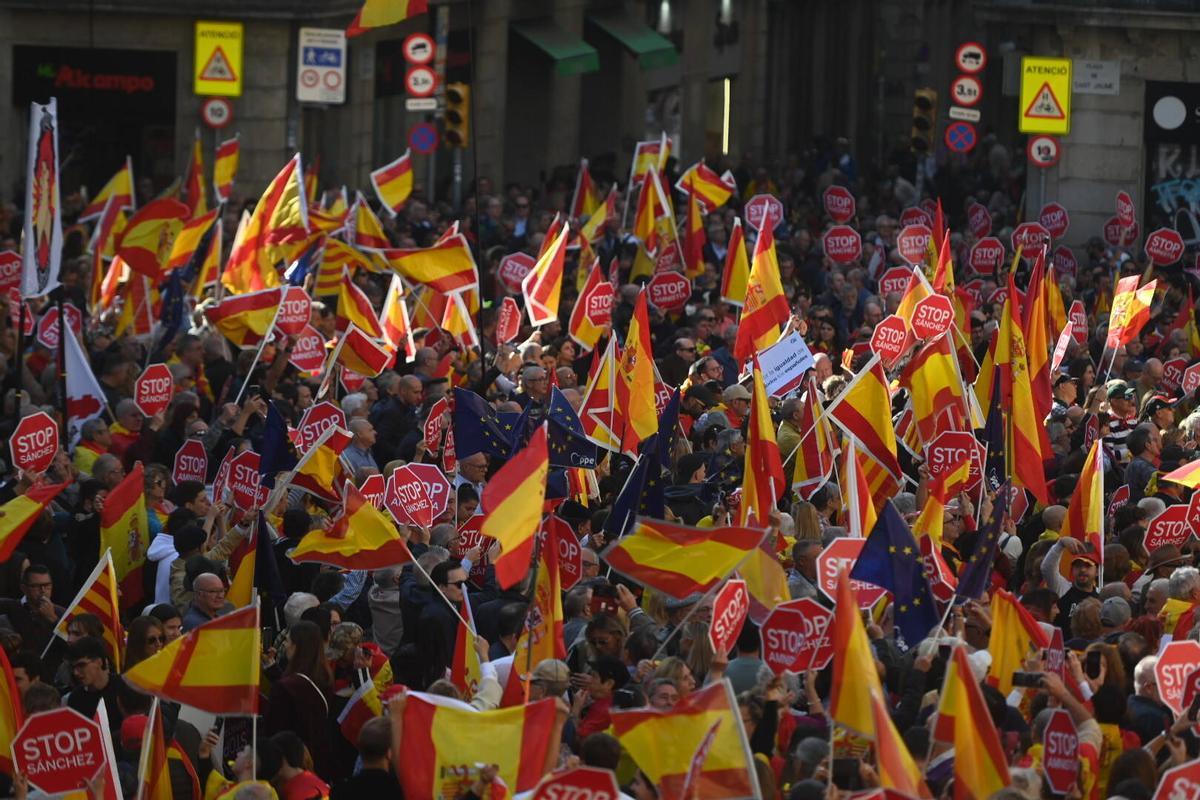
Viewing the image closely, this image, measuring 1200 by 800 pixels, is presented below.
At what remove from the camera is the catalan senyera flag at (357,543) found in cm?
1350

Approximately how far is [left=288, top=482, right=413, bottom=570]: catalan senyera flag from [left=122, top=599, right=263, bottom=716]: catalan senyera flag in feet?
6.56

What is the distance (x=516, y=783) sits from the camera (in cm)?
1056

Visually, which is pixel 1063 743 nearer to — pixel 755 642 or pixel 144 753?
pixel 755 642

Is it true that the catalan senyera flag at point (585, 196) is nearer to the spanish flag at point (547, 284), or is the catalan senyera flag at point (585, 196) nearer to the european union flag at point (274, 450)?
A: the spanish flag at point (547, 284)

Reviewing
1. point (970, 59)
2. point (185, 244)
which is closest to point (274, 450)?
point (185, 244)

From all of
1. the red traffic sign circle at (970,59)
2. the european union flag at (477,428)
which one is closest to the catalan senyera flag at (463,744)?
the european union flag at (477,428)

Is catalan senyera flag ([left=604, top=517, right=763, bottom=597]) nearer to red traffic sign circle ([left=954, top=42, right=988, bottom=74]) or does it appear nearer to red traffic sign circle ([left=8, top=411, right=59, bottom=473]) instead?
red traffic sign circle ([left=8, top=411, right=59, bottom=473])

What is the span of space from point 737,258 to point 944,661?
11.5 m

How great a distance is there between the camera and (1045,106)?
34469mm

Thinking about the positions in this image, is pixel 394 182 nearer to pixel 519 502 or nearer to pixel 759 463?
pixel 759 463

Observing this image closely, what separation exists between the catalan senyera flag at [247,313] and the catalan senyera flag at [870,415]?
5.61m

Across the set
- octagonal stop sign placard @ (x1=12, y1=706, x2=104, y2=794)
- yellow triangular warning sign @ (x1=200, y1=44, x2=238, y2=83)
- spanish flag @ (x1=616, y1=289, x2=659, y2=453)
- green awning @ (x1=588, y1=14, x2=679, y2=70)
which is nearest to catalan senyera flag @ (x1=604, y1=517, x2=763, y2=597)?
octagonal stop sign placard @ (x1=12, y1=706, x2=104, y2=794)

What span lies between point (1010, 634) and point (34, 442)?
639cm

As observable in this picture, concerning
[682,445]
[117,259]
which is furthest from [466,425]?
[117,259]
